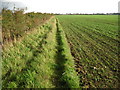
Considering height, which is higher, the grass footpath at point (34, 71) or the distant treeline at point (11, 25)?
the distant treeline at point (11, 25)

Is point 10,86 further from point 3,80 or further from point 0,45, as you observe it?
point 0,45

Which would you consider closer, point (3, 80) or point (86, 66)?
point (3, 80)

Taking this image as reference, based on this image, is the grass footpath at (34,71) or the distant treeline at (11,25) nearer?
the grass footpath at (34,71)

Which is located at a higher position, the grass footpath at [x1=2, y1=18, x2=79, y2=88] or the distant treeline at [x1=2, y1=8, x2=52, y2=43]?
the distant treeline at [x1=2, y1=8, x2=52, y2=43]

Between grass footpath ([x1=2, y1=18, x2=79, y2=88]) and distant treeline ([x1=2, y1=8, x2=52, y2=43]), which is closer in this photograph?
grass footpath ([x1=2, y1=18, x2=79, y2=88])

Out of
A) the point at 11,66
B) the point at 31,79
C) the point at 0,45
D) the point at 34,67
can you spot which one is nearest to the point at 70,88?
the point at 31,79

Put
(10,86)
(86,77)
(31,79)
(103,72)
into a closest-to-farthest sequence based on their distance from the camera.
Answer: (10,86) → (31,79) → (86,77) → (103,72)

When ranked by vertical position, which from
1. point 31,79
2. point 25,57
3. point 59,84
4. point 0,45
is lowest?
point 59,84

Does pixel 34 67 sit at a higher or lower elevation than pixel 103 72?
higher

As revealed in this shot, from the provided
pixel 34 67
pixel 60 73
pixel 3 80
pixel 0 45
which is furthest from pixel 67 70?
pixel 0 45

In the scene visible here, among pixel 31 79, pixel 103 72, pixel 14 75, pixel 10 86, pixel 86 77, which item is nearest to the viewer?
pixel 10 86

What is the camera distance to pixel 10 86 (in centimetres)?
393

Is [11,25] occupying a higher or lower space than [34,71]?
higher

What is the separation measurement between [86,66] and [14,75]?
3.26m
